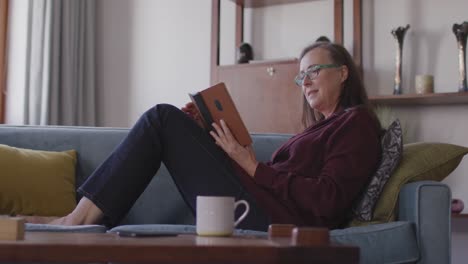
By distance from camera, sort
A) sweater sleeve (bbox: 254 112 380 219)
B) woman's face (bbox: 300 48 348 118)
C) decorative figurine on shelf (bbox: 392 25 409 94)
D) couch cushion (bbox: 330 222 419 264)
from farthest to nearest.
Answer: decorative figurine on shelf (bbox: 392 25 409 94), woman's face (bbox: 300 48 348 118), sweater sleeve (bbox: 254 112 380 219), couch cushion (bbox: 330 222 419 264)

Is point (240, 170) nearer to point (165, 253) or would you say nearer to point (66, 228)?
point (66, 228)

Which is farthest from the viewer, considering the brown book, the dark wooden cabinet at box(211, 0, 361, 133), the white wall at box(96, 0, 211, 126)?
the white wall at box(96, 0, 211, 126)

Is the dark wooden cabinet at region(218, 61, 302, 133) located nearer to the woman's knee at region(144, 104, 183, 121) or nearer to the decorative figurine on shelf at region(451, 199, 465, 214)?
the decorative figurine on shelf at region(451, 199, 465, 214)

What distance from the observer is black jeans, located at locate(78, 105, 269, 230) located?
179 centimetres

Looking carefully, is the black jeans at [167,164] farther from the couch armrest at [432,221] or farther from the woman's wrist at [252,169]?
the couch armrest at [432,221]

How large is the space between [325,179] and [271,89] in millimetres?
1662

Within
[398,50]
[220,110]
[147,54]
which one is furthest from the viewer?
[147,54]

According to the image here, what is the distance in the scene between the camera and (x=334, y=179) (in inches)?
74.4

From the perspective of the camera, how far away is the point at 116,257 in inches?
36.4

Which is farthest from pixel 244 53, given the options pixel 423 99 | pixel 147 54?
pixel 423 99

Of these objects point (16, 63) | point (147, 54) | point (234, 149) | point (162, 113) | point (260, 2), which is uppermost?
point (260, 2)

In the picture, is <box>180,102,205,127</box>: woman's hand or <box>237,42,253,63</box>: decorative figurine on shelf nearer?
<box>180,102,205,127</box>: woman's hand

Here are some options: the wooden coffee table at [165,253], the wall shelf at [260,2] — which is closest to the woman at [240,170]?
the wooden coffee table at [165,253]

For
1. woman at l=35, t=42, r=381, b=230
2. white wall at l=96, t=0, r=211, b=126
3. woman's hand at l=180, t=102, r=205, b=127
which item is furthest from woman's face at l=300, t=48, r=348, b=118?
white wall at l=96, t=0, r=211, b=126
